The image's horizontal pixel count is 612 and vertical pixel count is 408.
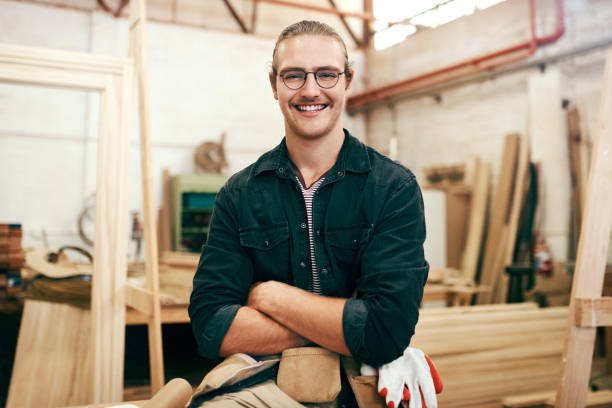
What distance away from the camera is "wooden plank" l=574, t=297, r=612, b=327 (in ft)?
5.91

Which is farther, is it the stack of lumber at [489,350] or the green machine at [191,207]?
the green machine at [191,207]

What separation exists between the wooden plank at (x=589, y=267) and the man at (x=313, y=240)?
0.74 meters

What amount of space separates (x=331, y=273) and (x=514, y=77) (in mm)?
5569

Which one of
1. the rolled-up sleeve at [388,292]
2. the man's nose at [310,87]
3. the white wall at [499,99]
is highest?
the white wall at [499,99]

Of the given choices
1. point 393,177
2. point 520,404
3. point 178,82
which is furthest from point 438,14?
point 393,177

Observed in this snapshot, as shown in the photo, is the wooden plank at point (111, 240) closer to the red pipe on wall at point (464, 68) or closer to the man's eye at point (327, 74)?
the man's eye at point (327, 74)

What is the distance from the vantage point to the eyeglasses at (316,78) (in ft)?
5.03

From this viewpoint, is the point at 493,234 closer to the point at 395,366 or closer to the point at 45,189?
the point at 395,366

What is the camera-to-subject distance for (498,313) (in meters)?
3.11

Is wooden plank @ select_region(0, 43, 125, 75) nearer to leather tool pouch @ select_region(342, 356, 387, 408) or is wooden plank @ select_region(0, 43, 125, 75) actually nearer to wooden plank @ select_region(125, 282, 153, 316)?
wooden plank @ select_region(125, 282, 153, 316)

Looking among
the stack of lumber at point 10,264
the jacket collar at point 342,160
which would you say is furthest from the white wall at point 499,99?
the stack of lumber at point 10,264

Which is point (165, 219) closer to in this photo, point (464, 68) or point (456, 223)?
point (456, 223)

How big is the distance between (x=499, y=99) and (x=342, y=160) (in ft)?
18.1

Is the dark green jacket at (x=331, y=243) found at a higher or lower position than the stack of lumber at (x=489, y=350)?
higher
